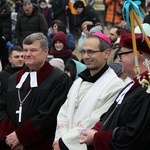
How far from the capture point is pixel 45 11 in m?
16.2

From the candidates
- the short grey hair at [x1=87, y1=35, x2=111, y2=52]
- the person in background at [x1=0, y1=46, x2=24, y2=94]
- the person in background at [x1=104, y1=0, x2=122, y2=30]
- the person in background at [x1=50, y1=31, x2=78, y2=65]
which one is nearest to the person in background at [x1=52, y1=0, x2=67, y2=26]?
the person in background at [x1=104, y1=0, x2=122, y2=30]

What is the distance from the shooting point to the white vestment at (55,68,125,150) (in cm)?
557

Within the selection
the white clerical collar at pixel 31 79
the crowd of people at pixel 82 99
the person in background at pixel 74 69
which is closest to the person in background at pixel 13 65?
the crowd of people at pixel 82 99

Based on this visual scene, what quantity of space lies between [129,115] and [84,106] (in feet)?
4.18

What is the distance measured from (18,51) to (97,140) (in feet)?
13.8

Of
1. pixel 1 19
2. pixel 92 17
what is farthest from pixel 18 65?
pixel 1 19

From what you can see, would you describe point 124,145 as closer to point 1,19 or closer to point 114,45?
point 114,45

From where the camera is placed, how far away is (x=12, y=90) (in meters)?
6.55

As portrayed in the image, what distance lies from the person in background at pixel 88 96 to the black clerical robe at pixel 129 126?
2.49 feet

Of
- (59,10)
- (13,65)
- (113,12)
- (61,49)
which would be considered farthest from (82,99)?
(59,10)

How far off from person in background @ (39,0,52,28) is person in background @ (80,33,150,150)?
11.3 metres

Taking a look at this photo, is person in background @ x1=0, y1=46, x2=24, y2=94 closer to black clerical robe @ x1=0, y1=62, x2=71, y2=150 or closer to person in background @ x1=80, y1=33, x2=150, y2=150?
black clerical robe @ x1=0, y1=62, x2=71, y2=150

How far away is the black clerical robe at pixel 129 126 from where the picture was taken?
4.42 meters

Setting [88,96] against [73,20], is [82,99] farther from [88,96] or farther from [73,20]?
[73,20]
